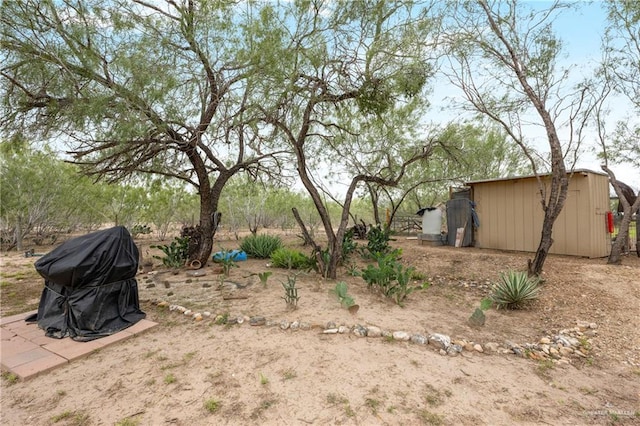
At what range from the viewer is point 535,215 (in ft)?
24.9

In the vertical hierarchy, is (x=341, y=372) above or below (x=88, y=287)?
below

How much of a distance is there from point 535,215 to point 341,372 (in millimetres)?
7466

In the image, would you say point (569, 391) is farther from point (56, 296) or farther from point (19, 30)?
point (19, 30)

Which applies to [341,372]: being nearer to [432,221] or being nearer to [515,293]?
[515,293]

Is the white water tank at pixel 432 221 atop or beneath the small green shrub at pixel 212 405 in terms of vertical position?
atop

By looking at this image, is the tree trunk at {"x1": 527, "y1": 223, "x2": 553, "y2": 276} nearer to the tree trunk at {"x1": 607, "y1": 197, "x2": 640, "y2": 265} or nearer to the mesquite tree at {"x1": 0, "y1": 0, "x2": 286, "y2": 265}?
the tree trunk at {"x1": 607, "y1": 197, "x2": 640, "y2": 265}

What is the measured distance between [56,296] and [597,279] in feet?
25.1

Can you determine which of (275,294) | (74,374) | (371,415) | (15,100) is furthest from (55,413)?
(15,100)

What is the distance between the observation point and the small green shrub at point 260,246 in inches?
322

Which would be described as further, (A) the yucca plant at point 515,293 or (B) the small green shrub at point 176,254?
(B) the small green shrub at point 176,254

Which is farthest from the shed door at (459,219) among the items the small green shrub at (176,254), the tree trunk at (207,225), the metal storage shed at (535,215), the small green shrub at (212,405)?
the small green shrub at (212,405)

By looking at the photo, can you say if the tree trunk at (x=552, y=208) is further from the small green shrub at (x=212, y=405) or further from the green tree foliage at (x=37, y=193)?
the green tree foliage at (x=37, y=193)

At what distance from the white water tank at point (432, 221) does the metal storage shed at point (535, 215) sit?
1172 mm

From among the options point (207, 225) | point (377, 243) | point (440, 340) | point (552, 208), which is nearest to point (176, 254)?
point (207, 225)
